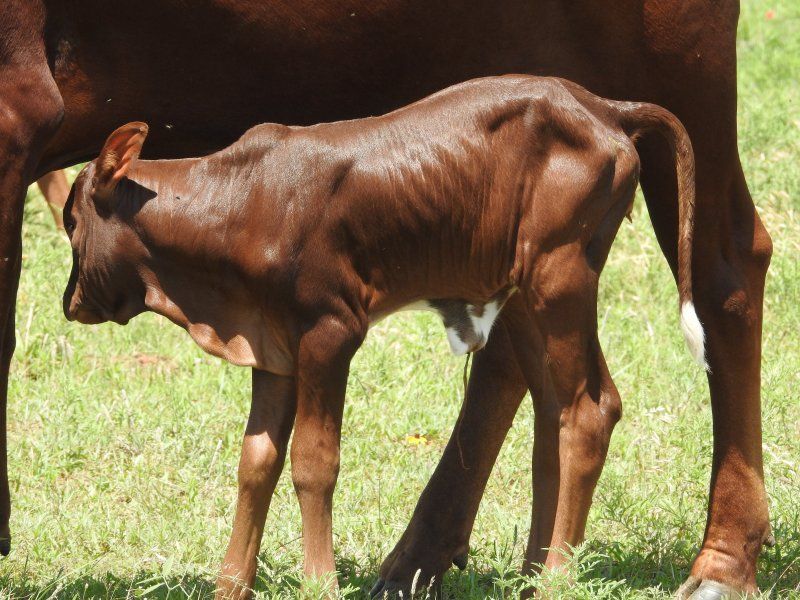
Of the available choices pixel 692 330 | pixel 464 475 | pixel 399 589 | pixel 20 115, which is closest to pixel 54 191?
pixel 464 475

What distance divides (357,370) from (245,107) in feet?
7.66

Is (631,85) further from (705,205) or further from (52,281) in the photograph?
(52,281)

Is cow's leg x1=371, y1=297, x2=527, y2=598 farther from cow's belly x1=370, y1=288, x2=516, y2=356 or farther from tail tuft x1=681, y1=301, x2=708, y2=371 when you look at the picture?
tail tuft x1=681, y1=301, x2=708, y2=371

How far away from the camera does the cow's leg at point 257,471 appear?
3.59 m

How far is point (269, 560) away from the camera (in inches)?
160

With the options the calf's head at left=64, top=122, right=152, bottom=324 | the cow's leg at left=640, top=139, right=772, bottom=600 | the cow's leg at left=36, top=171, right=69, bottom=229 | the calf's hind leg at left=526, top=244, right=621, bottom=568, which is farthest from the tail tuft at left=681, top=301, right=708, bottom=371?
the cow's leg at left=36, top=171, right=69, bottom=229

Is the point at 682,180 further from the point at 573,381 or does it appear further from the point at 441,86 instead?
the point at 441,86

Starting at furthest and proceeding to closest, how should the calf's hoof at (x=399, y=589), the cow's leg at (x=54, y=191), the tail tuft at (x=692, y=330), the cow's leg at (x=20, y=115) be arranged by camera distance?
the cow's leg at (x=54, y=191) → the calf's hoof at (x=399, y=589) → the tail tuft at (x=692, y=330) → the cow's leg at (x=20, y=115)

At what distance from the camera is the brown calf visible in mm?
3395

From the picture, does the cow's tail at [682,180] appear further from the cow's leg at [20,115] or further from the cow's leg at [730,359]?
the cow's leg at [20,115]

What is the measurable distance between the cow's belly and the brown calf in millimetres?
99

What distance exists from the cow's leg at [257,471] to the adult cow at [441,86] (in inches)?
A: 25.8

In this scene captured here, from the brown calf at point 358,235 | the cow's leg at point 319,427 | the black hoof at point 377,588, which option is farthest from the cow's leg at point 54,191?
the cow's leg at point 319,427

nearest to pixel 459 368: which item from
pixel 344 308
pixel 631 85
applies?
pixel 631 85
